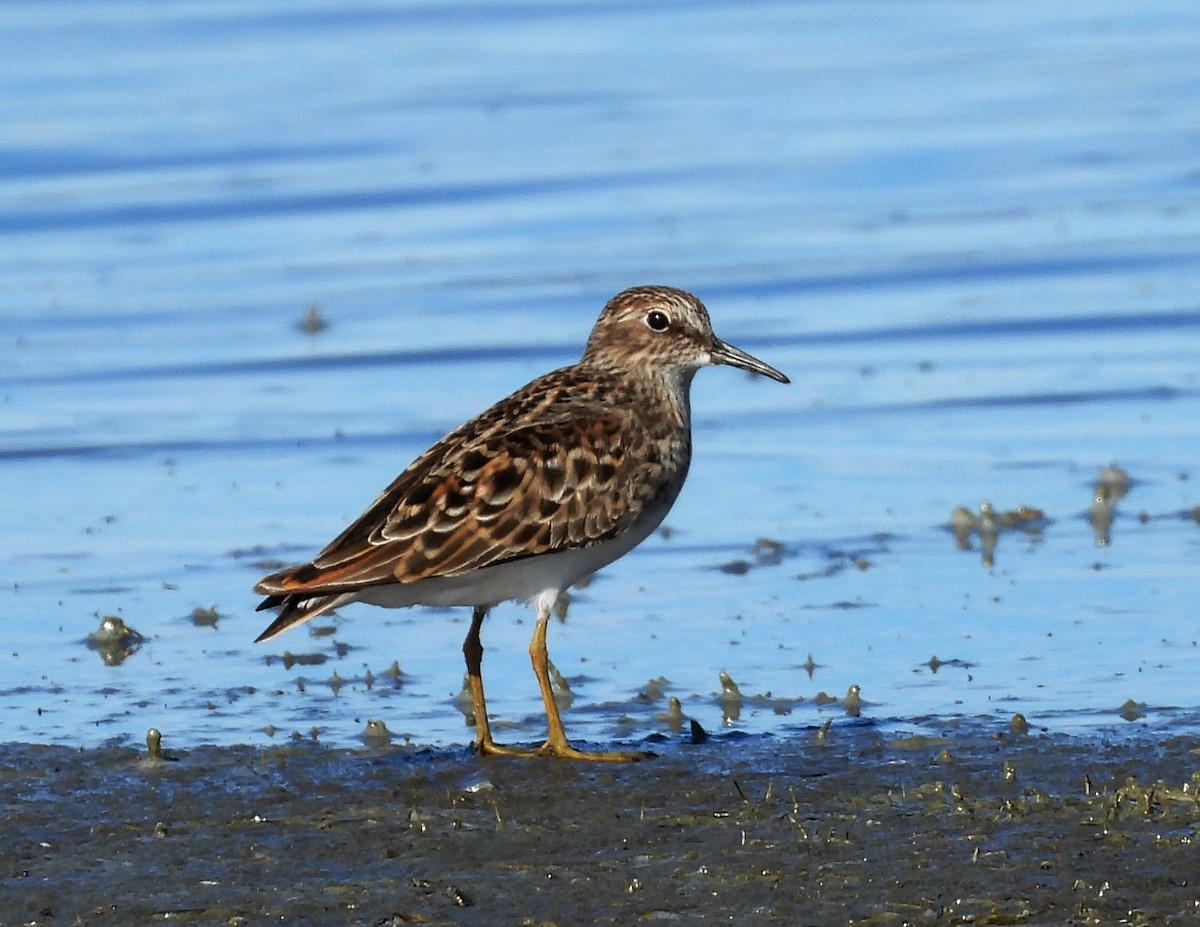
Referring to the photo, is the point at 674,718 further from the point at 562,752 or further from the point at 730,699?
the point at 562,752

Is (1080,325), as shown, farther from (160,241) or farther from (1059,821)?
(1059,821)

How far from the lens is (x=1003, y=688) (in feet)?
28.8

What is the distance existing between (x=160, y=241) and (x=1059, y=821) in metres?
12.6

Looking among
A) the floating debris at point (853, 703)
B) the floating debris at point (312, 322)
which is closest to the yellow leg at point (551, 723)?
the floating debris at point (853, 703)

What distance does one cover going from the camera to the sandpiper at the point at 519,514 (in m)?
7.93

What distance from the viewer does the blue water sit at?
9.31 m

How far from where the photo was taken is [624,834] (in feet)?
23.0

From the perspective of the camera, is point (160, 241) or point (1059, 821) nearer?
point (1059, 821)

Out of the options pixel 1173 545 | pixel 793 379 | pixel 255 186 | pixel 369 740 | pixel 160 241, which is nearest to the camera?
pixel 369 740

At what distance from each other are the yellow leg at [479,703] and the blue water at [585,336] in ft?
1.01

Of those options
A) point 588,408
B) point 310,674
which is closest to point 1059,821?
point 588,408

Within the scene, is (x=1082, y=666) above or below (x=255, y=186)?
below

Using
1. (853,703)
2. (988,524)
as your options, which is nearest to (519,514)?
(853,703)

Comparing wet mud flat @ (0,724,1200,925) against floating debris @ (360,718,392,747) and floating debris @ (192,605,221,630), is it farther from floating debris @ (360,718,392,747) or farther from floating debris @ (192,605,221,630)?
floating debris @ (192,605,221,630)
